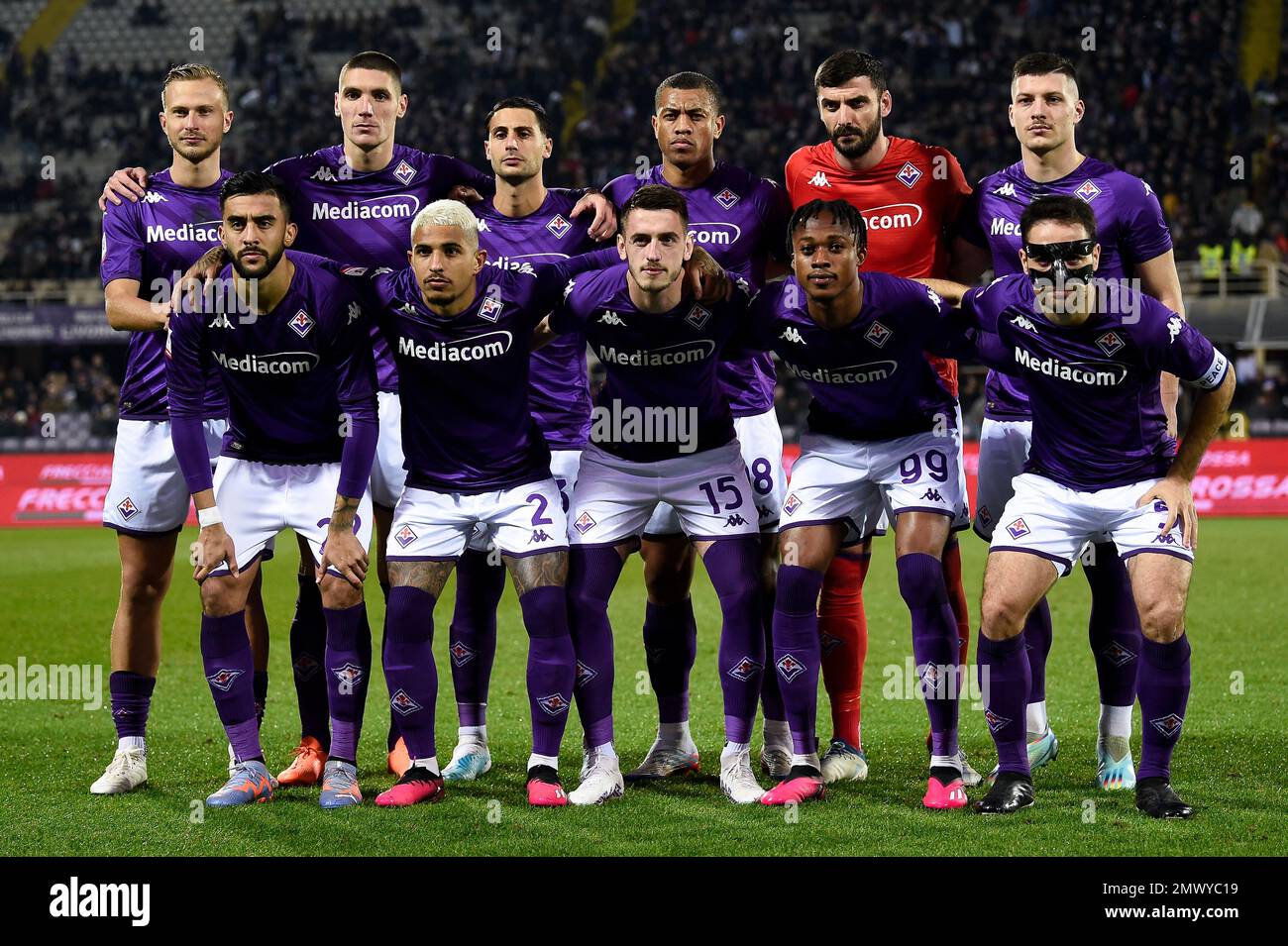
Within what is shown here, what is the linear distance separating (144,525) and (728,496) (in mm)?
2463

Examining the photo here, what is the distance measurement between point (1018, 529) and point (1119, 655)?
0.94 metres

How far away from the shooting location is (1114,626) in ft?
19.8

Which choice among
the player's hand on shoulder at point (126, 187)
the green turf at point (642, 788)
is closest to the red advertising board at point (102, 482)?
the green turf at point (642, 788)

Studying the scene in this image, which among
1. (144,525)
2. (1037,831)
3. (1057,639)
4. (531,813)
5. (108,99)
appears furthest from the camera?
(108,99)

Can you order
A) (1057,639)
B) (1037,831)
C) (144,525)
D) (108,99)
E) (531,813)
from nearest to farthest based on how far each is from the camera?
(1037,831), (531,813), (144,525), (1057,639), (108,99)

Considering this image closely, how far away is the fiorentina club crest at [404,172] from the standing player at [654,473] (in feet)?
3.84

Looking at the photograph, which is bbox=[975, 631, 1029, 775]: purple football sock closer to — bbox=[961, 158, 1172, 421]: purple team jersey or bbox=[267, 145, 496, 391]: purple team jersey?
bbox=[961, 158, 1172, 421]: purple team jersey

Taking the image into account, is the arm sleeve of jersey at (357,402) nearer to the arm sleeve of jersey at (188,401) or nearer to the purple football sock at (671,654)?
the arm sleeve of jersey at (188,401)

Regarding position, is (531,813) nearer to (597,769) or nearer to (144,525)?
(597,769)

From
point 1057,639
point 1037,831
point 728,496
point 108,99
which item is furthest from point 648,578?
point 108,99

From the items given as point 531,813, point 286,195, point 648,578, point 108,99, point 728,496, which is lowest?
point 531,813

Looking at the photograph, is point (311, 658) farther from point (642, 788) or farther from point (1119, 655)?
point (1119, 655)

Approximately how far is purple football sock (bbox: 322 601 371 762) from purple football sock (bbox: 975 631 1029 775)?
2351 mm

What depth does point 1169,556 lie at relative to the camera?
523 cm
